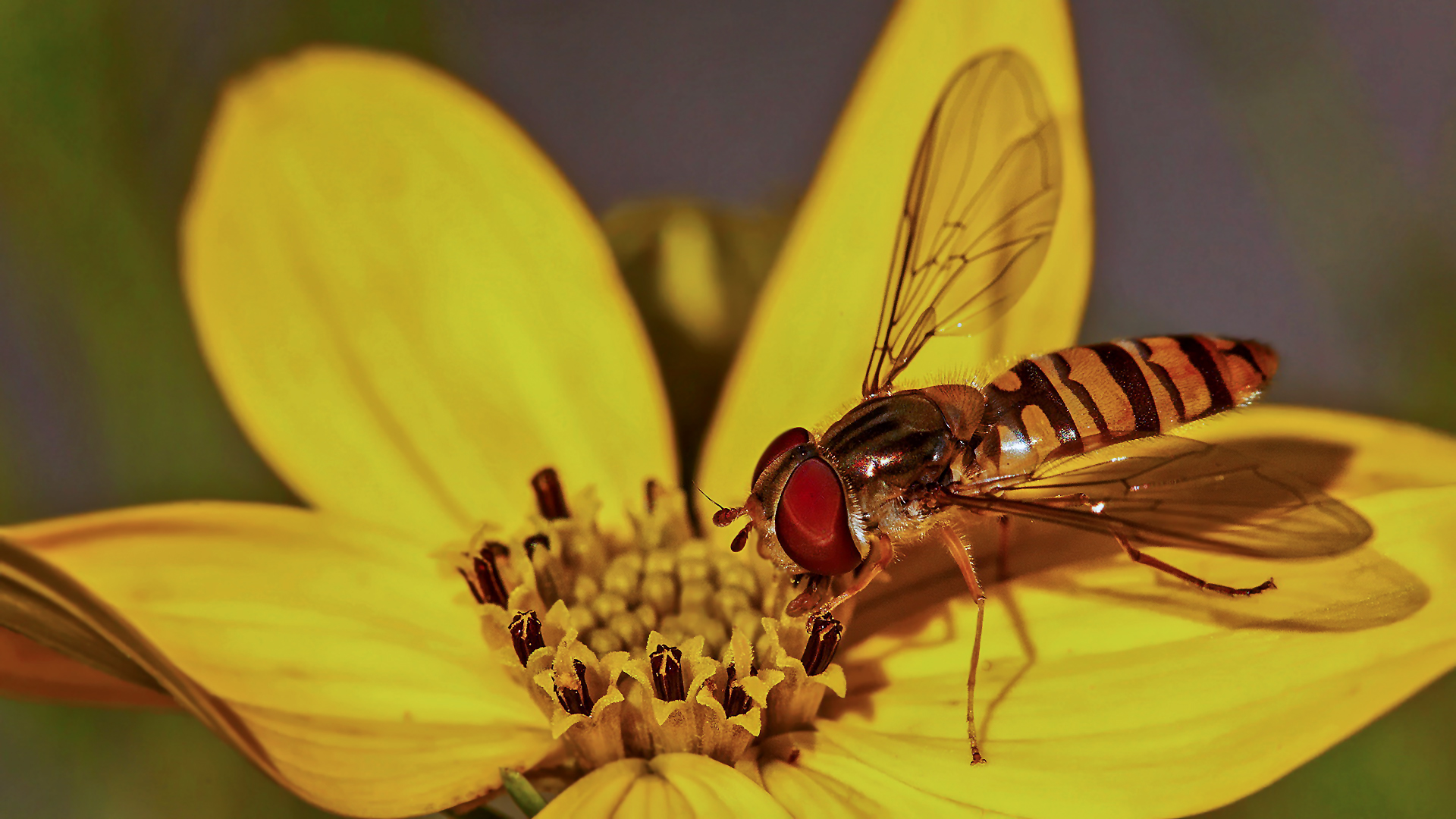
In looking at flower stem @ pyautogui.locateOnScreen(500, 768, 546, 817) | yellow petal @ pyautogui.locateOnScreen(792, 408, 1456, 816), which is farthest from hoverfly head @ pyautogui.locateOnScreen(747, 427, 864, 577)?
flower stem @ pyautogui.locateOnScreen(500, 768, 546, 817)

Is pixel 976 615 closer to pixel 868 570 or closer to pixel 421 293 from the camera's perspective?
pixel 868 570

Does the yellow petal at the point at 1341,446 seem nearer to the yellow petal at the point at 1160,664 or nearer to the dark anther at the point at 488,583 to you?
the yellow petal at the point at 1160,664

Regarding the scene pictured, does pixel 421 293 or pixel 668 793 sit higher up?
pixel 421 293

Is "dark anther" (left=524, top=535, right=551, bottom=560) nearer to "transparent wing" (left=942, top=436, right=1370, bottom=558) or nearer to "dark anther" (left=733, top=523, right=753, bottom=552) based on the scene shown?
"dark anther" (left=733, top=523, right=753, bottom=552)

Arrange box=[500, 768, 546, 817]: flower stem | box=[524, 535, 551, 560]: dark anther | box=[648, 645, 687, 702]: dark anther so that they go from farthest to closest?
box=[524, 535, 551, 560]: dark anther, box=[648, 645, 687, 702]: dark anther, box=[500, 768, 546, 817]: flower stem

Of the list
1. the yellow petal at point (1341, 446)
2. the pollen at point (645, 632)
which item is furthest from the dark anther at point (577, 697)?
the yellow petal at point (1341, 446)

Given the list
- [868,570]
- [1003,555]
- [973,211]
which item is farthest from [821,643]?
[973,211]
